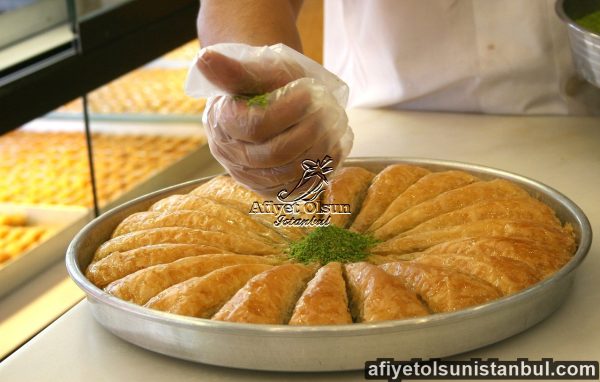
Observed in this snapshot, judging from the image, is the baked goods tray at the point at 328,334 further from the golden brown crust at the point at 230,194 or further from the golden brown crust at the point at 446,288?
the golden brown crust at the point at 230,194

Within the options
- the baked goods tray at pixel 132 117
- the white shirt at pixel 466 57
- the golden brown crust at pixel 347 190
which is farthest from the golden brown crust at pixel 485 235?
the baked goods tray at pixel 132 117

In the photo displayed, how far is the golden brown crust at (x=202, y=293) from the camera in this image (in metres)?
1.28

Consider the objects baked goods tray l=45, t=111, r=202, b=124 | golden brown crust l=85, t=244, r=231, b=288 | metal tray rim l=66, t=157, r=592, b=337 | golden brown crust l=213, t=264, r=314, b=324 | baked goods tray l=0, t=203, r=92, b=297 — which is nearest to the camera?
metal tray rim l=66, t=157, r=592, b=337

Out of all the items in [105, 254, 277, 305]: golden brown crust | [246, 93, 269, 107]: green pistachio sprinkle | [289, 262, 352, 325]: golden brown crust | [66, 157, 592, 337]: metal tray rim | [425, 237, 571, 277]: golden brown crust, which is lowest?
[105, 254, 277, 305]: golden brown crust

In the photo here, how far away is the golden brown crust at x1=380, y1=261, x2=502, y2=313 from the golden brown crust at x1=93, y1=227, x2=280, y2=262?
0.32m

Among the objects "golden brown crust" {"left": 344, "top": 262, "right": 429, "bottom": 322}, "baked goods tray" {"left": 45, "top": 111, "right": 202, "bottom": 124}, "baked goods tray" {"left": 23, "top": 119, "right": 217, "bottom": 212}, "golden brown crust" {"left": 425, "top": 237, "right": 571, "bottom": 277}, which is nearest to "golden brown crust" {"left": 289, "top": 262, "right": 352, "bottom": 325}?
"golden brown crust" {"left": 344, "top": 262, "right": 429, "bottom": 322}

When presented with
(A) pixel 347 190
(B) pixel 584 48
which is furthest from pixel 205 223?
(B) pixel 584 48

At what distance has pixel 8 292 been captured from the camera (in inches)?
111

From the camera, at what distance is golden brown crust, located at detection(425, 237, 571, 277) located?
4.41ft

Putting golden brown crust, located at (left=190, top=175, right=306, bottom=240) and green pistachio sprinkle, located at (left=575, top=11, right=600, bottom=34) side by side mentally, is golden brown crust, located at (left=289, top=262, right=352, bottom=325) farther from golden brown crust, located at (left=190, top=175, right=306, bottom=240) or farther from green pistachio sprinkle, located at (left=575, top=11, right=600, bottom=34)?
green pistachio sprinkle, located at (left=575, top=11, right=600, bottom=34)

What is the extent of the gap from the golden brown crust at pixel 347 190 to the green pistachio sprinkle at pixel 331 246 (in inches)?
3.6

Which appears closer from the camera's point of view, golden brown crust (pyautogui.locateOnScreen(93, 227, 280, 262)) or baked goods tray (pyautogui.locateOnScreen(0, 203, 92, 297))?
golden brown crust (pyautogui.locateOnScreen(93, 227, 280, 262))

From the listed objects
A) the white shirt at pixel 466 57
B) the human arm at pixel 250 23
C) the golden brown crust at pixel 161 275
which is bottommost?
the white shirt at pixel 466 57

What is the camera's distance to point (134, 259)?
1.46 metres
